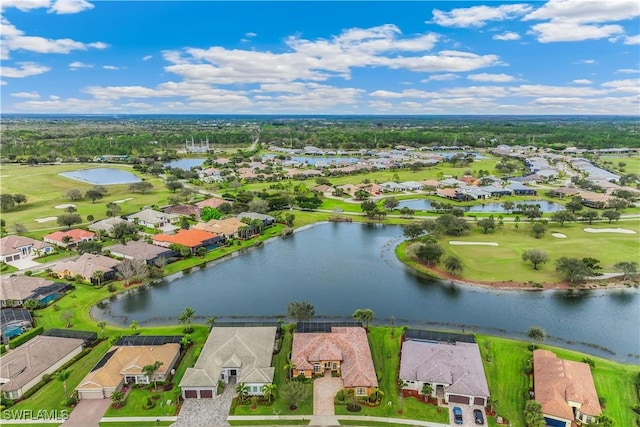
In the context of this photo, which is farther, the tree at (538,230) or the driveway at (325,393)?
the tree at (538,230)

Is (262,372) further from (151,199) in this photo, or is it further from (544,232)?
(151,199)

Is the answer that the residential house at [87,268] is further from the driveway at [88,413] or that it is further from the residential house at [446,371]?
the residential house at [446,371]

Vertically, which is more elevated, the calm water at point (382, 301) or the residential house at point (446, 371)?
the residential house at point (446, 371)

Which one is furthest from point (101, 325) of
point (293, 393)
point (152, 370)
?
point (293, 393)

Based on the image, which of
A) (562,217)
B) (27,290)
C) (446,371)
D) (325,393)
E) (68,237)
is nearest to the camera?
(325,393)

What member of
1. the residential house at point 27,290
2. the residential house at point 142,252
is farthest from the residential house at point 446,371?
the residential house at point 27,290

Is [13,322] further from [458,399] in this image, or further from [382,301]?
[458,399]

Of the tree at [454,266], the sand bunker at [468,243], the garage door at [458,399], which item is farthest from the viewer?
the sand bunker at [468,243]
